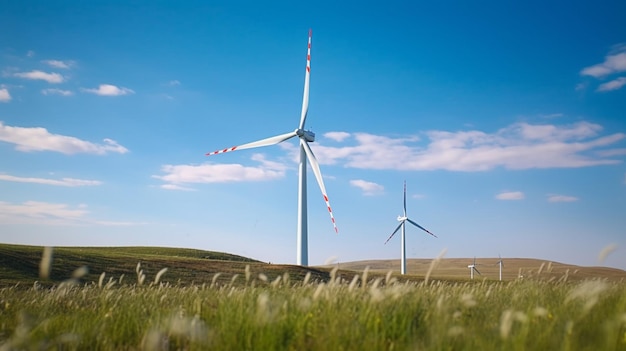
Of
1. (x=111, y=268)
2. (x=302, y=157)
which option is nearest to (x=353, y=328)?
(x=111, y=268)

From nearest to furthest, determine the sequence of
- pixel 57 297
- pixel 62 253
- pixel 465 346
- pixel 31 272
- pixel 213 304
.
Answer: pixel 465 346, pixel 213 304, pixel 57 297, pixel 31 272, pixel 62 253

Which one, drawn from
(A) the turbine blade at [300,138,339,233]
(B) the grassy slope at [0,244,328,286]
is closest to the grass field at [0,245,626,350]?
(B) the grassy slope at [0,244,328,286]

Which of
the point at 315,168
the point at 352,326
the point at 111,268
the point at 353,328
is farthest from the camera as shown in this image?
the point at 315,168

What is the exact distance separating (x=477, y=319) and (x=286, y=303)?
2631 millimetres

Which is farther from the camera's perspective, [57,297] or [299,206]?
[299,206]

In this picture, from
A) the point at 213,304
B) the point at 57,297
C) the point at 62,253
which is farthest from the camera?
the point at 62,253

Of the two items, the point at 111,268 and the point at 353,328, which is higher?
the point at 111,268

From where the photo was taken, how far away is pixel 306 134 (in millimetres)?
59125

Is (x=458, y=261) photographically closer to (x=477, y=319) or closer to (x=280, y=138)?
(x=280, y=138)

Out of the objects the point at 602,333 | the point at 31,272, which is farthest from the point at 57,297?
the point at 31,272

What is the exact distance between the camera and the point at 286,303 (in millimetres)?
7238

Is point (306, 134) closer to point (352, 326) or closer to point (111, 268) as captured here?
point (111, 268)

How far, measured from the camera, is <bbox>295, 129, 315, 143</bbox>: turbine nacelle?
192 ft

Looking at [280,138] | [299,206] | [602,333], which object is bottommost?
[602,333]
